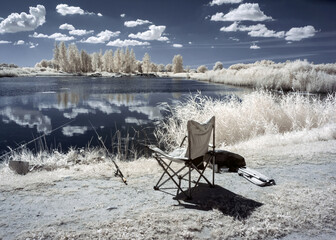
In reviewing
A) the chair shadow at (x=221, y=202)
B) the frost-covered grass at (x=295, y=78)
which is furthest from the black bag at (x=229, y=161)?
the frost-covered grass at (x=295, y=78)

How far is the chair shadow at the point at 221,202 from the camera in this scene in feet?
10.8

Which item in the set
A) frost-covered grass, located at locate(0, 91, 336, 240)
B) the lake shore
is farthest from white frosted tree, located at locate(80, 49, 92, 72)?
the lake shore

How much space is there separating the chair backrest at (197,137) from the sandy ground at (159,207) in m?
0.62

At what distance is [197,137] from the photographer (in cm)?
362

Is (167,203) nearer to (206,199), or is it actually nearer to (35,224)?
(206,199)

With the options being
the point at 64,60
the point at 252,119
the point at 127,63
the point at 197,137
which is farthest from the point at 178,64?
the point at 197,137

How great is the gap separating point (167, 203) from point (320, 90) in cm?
1779

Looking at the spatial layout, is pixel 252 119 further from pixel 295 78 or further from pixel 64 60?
pixel 64 60

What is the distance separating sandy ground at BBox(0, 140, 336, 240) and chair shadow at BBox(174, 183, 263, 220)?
0.01m

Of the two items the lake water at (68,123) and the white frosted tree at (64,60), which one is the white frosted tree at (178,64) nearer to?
the white frosted tree at (64,60)

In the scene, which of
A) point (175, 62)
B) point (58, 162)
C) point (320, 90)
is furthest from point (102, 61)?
point (58, 162)

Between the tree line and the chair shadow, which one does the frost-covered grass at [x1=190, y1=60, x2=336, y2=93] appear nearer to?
the chair shadow

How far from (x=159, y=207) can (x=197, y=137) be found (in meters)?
Result: 0.98

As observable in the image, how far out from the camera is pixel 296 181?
422 centimetres
